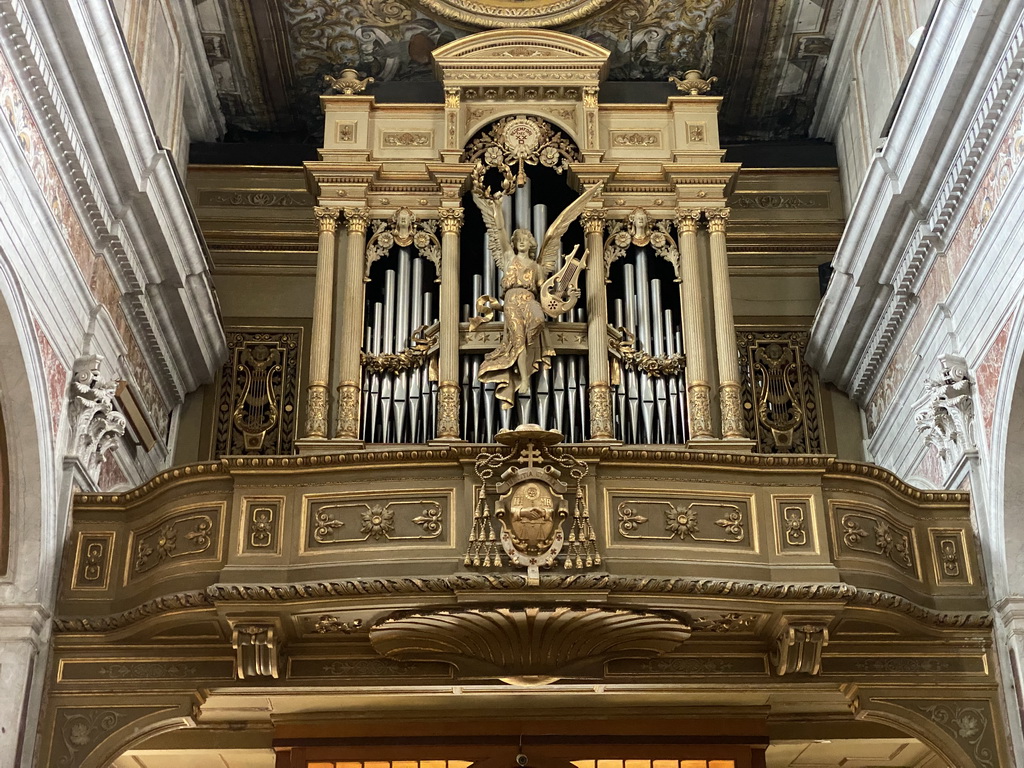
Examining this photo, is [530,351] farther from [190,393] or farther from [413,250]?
[190,393]

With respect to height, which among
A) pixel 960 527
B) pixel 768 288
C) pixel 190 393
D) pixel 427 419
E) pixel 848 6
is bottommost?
pixel 960 527

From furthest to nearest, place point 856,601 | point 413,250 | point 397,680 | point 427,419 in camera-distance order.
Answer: point 413,250 < point 427,419 < point 397,680 < point 856,601

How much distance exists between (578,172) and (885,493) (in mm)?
3831

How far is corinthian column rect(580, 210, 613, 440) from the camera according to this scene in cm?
978

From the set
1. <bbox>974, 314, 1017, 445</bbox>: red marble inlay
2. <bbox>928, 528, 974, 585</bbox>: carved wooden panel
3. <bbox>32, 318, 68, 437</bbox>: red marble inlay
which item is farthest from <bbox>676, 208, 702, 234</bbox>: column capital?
<bbox>32, 318, 68, 437</bbox>: red marble inlay

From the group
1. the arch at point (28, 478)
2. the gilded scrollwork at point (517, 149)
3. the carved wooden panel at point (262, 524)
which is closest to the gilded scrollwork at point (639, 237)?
the gilded scrollwork at point (517, 149)

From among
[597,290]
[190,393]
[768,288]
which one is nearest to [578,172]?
[597,290]

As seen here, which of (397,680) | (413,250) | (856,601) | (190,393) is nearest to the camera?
(856,601)

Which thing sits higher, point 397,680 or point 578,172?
point 578,172

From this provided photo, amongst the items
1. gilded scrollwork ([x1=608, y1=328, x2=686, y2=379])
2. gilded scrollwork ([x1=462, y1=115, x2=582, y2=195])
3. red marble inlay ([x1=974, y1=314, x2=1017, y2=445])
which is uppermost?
gilded scrollwork ([x1=462, y1=115, x2=582, y2=195])

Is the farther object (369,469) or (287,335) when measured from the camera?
(287,335)

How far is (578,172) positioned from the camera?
430 inches

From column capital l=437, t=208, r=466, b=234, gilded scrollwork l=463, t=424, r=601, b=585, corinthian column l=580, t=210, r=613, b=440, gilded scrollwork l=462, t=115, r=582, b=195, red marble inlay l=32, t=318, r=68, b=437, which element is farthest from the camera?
gilded scrollwork l=462, t=115, r=582, b=195

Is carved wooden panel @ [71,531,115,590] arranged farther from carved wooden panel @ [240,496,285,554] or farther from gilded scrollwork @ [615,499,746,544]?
gilded scrollwork @ [615,499,746,544]
